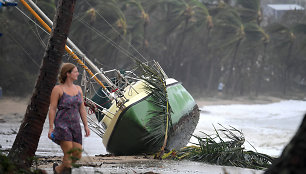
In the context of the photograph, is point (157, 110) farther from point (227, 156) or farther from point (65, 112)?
point (65, 112)

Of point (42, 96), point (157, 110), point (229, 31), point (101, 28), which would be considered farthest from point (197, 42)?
point (42, 96)

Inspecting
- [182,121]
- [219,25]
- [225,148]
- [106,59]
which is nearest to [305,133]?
[225,148]

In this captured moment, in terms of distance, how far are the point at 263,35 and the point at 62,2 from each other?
139 ft

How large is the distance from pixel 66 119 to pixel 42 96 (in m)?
0.72

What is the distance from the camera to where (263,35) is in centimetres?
4647

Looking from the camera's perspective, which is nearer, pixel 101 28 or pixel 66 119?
pixel 66 119

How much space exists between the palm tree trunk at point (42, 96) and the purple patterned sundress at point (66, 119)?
2.02ft

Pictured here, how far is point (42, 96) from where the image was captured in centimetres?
560

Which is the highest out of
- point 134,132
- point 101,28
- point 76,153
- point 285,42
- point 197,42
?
point 285,42

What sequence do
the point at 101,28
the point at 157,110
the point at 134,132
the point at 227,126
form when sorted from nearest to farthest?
Answer: the point at 134,132
the point at 157,110
the point at 227,126
the point at 101,28

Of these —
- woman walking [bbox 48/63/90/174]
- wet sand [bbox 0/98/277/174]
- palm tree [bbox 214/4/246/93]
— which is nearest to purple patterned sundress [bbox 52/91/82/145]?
woman walking [bbox 48/63/90/174]

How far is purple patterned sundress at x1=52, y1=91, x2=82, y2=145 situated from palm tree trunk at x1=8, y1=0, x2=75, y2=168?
2.02 feet

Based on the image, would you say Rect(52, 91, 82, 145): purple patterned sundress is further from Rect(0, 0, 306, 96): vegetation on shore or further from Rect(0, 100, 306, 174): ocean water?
Rect(0, 0, 306, 96): vegetation on shore

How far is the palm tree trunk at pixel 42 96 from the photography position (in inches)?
219
